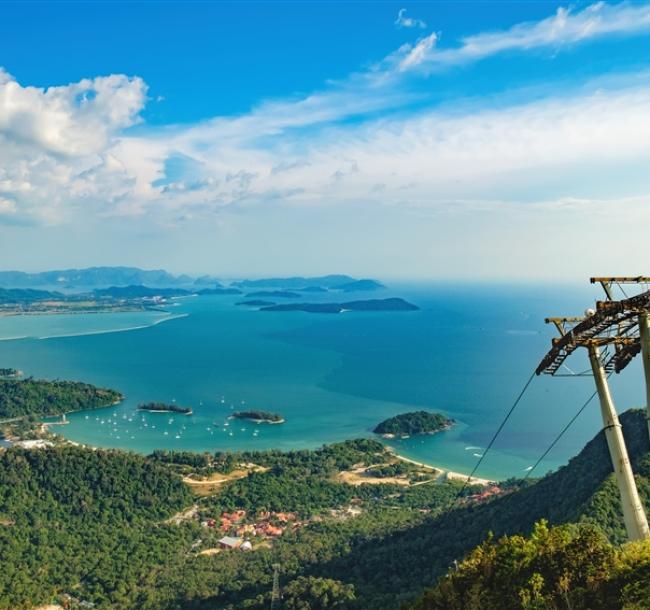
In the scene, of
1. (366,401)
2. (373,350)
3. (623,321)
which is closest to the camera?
(623,321)

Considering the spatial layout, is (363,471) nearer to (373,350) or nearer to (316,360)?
(316,360)

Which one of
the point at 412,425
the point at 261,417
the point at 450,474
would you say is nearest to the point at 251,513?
the point at 450,474

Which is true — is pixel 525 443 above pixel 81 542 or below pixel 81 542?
below

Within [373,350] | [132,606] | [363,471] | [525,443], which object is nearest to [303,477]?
[363,471]

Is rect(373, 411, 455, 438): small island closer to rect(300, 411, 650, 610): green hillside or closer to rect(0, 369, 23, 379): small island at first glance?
rect(300, 411, 650, 610): green hillside

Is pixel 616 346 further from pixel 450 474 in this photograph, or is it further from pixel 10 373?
pixel 10 373

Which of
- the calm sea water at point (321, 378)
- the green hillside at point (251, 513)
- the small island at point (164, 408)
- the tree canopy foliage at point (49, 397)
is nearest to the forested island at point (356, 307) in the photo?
the calm sea water at point (321, 378)

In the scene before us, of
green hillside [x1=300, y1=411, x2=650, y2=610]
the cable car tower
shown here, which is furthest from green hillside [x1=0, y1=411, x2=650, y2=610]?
the cable car tower
